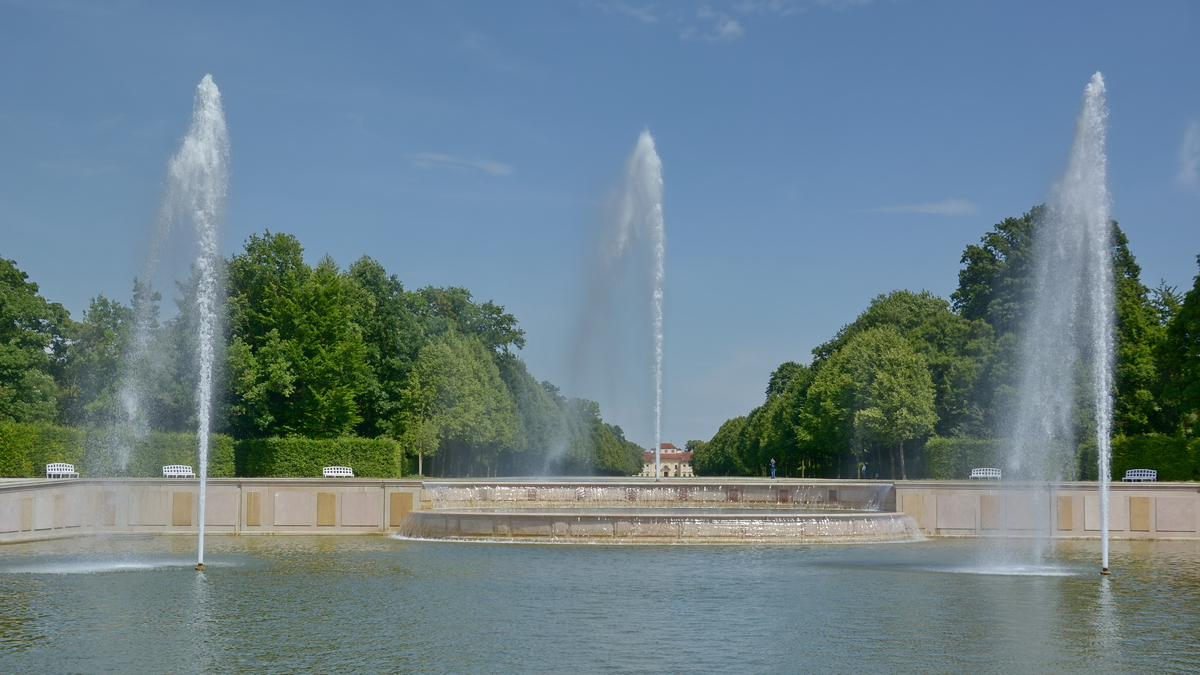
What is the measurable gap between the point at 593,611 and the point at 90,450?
124 ft

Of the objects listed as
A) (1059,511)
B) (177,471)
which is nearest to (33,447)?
(177,471)

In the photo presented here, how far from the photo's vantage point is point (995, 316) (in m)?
73.1

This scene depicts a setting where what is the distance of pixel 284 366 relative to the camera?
64.2 metres

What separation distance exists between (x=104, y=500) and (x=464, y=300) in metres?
68.5

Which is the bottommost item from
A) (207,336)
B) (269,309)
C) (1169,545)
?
(1169,545)

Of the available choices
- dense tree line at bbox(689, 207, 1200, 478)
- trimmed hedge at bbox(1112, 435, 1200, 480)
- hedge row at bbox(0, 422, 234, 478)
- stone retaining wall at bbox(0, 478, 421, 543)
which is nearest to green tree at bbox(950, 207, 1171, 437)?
dense tree line at bbox(689, 207, 1200, 478)

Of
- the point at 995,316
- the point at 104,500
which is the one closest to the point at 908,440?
the point at 995,316

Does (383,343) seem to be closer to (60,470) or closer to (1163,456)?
(60,470)

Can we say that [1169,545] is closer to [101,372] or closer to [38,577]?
[38,577]

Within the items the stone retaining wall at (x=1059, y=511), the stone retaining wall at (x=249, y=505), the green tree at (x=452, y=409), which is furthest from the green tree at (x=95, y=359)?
the stone retaining wall at (x=1059, y=511)

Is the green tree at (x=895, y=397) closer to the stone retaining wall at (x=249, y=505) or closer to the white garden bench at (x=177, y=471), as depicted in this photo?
the stone retaining wall at (x=249, y=505)

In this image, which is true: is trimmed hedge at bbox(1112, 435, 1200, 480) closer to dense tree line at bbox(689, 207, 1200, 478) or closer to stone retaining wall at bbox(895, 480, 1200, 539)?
dense tree line at bbox(689, 207, 1200, 478)

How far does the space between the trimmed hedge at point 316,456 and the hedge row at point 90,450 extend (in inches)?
201

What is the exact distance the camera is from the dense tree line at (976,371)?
200ft
